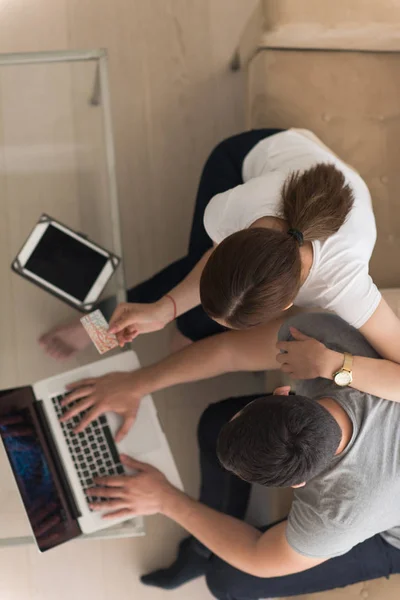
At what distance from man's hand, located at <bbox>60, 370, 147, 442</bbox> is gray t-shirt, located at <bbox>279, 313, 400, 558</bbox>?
42cm

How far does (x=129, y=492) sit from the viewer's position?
121cm

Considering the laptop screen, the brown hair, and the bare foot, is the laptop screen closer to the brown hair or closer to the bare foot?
the bare foot

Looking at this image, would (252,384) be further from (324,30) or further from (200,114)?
(324,30)

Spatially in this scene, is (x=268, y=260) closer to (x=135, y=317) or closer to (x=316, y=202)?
(x=316, y=202)

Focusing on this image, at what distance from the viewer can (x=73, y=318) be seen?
1.33 metres

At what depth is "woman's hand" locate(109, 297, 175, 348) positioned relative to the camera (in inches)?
47.3

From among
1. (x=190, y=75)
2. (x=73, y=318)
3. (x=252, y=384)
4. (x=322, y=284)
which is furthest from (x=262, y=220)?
(x=190, y=75)

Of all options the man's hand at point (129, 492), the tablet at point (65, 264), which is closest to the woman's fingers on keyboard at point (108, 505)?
the man's hand at point (129, 492)

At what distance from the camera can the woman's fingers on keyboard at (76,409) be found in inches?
47.7

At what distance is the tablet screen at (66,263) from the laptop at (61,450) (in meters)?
0.19

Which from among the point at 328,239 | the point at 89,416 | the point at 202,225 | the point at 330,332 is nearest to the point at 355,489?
the point at 330,332

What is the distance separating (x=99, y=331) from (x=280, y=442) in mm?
535

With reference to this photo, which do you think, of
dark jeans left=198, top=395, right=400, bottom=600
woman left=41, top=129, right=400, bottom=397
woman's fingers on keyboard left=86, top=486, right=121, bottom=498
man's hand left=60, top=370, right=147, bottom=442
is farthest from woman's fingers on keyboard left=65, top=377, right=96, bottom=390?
dark jeans left=198, top=395, right=400, bottom=600

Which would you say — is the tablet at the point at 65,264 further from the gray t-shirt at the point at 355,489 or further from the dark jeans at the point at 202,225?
the gray t-shirt at the point at 355,489
